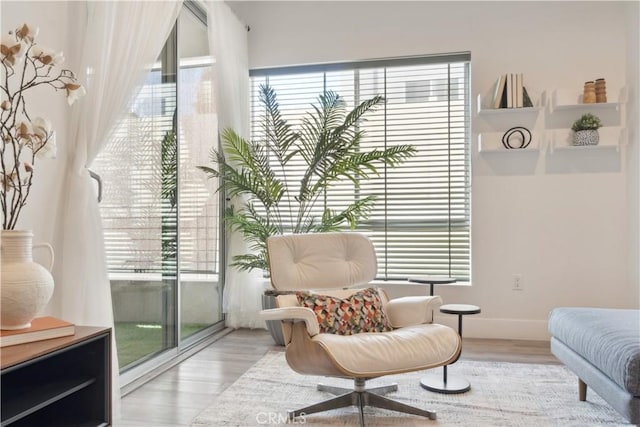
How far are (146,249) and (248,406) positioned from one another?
111 cm

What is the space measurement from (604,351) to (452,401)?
0.78 meters

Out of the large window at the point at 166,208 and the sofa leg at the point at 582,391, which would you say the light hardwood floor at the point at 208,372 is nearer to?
the large window at the point at 166,208

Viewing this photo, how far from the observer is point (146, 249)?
2.78 meters

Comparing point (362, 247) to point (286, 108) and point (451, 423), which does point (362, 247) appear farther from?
point (286, 108)

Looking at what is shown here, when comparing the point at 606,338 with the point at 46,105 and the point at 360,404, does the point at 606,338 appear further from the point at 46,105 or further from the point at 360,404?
the point at 46,105

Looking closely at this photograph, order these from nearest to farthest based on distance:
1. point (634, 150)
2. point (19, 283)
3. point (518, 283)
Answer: point (19, 283) < point (634, 150) < point (518, 283)

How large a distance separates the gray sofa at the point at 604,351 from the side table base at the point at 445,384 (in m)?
0.51

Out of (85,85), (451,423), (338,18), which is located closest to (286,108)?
(338,18)

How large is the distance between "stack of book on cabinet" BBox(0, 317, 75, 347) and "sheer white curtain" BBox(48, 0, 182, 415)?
42cm

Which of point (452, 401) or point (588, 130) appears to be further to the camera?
point (588, 130)

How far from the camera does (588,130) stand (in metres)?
3.39

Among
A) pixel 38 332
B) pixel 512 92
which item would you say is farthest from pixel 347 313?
pixel 512 92

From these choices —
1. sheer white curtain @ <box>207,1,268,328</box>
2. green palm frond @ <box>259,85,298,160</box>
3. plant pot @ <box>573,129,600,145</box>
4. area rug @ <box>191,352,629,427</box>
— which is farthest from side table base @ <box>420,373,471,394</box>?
plant pot @ <box>573,129,600,145</box>

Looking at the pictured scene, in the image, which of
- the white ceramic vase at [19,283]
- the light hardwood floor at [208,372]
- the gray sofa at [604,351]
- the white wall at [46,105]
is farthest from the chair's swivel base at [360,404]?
the white wall at [46,105]
